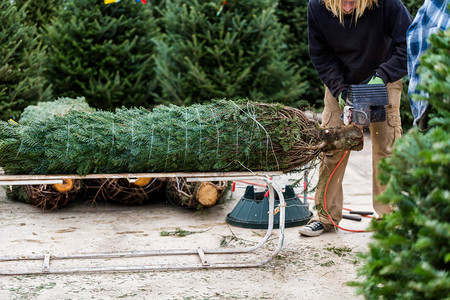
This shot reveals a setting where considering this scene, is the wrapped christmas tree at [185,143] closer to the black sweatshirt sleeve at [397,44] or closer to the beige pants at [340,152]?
the beige pants at [340,152]

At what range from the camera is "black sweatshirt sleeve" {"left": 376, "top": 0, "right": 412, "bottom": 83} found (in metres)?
3.79

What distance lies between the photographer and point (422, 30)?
8.77 ft

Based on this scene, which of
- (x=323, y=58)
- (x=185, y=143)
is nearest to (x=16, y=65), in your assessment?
(x=185, y=143)

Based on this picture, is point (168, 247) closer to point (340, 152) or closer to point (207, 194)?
point (207, 194)

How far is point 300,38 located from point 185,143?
20.9ft

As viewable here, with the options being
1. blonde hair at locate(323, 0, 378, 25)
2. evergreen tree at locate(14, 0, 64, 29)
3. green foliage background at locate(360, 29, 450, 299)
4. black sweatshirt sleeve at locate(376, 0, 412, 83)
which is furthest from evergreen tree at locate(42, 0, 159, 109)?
green foliage background at locate(360, 29, 450, 299)

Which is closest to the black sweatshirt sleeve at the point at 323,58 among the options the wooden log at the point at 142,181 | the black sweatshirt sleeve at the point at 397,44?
the black sweatshirt sleeve at the point at 397,44

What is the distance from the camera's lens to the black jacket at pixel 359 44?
12.5 ft

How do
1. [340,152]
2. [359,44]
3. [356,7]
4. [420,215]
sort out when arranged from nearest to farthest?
1. [420,215]
2. [356,7]
3. [359,44]
4. [340,152]

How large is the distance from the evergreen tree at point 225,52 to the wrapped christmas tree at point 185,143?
11.5 feet

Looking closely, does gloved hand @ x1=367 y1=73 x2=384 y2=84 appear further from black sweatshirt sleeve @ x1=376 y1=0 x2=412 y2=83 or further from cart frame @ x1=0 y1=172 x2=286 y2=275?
cart frame @ x1=0 y1=172 x2=286 y2=275

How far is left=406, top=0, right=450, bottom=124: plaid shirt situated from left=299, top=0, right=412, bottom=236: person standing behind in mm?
1037

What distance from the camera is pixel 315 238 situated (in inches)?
165

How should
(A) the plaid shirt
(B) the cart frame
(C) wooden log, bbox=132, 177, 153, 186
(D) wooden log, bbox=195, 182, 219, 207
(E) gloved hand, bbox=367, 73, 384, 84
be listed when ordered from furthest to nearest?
(C) wooden log, bbox=132, 177, 153, 186 < (D) wooden log, bbox=195, 182, 219, 207 < (E) gloved hand, bbox=367, 73, 384, 84 < (B) the cart frame < (A) the plaid shirt
